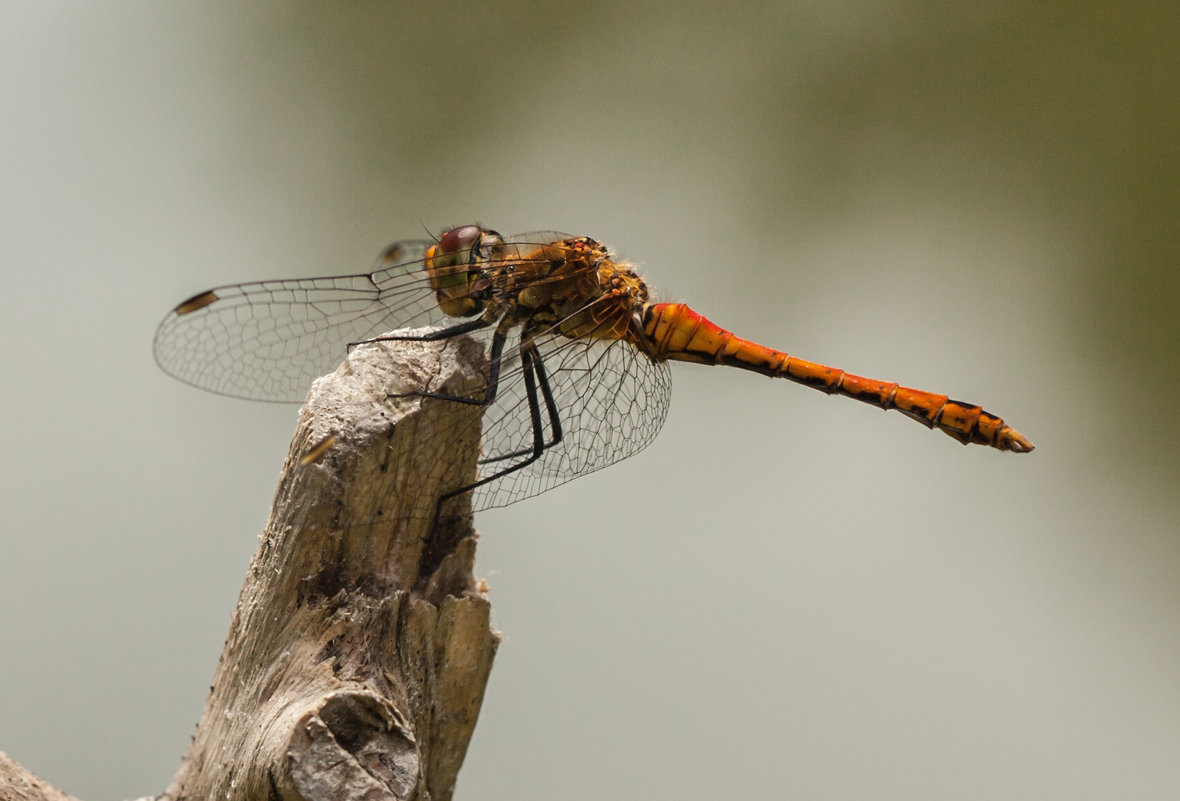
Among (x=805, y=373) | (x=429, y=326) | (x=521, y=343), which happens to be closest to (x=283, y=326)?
(x=429, y=326)

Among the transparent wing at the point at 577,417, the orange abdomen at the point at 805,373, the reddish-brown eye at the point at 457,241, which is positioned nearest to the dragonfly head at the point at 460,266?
the reddish-brown eye at the point at 457,241

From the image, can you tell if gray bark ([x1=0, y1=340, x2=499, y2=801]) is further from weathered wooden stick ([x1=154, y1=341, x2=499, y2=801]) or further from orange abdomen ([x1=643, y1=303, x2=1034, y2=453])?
orange abdomen ([x1=643, y1=303, x2=1034, y2=453])

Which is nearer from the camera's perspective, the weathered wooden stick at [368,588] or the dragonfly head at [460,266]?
the weathered wooden stick at [368,588]

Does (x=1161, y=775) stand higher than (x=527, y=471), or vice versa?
(x=527, y=471)

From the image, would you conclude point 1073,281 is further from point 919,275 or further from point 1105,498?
point 1105,498

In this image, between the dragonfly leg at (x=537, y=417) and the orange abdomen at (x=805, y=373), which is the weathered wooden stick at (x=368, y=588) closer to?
the dragonfly leg at (x=537, y=417)

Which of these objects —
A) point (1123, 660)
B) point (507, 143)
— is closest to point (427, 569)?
point (507, 143)

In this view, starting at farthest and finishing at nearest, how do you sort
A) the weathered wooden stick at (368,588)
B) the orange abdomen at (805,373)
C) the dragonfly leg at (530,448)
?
the orange abdomen at (805,373)
the dragonfly leg at (530,448)
the weathered wooden stick at (368,588)

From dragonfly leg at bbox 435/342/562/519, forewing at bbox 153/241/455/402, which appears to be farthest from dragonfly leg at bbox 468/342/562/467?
forewing at bbox 153/241/455/402

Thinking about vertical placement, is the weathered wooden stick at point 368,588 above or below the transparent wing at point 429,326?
below
